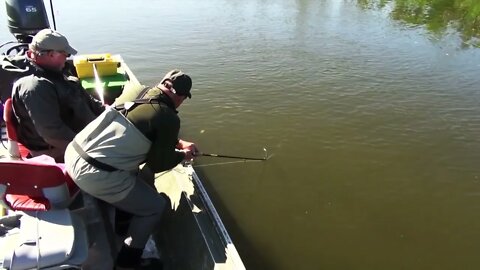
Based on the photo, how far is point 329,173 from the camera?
20.3ft

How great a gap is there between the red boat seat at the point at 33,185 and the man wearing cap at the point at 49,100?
0.54 m

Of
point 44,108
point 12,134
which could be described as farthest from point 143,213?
point 12,134

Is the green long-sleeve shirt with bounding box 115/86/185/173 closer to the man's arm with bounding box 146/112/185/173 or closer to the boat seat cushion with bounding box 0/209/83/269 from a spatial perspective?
the man's arm with bounding box 146/112/185/173

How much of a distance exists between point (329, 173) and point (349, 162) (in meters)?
0.46

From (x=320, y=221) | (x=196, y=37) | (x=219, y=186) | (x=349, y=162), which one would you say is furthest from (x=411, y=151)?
(x=196, y=37)

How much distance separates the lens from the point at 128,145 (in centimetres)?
312

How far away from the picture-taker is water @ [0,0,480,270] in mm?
5039

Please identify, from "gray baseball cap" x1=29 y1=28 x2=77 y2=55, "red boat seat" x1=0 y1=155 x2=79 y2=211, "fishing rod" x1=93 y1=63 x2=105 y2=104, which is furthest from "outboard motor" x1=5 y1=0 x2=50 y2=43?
"red boat seat" x1=0 y1=155 x2=79 y2=211

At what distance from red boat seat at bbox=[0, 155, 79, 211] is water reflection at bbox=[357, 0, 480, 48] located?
11.7 meters

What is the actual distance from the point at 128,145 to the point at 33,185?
0.75 m

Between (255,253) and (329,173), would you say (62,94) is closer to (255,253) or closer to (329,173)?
(255,253)

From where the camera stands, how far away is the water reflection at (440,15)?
13.3 m

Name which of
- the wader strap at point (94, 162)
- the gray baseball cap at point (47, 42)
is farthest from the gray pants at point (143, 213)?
the gray baseball cap at point (47, 42)

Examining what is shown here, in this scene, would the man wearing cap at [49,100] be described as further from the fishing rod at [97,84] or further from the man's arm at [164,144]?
the fishing rod at [97,84]
